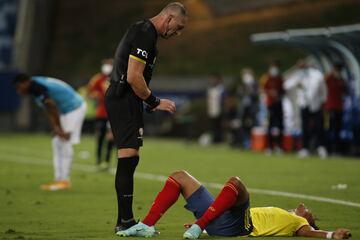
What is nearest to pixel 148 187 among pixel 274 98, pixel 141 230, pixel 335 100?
pixel 141 230

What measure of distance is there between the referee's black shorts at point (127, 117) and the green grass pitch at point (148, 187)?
1.00m

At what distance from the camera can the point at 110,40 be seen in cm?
5791

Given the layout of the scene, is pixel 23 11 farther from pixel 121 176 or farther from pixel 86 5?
pixel 121 176

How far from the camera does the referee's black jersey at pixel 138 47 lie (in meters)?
11.1

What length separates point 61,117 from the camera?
18594 mm

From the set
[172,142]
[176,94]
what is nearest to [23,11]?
[176,94]

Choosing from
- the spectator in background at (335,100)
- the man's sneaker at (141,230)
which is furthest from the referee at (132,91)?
the spectator in background at (335,100)

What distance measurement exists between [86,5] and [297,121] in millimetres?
32589

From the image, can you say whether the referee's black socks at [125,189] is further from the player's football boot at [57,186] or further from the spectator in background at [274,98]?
the spectator in background at [274,98]

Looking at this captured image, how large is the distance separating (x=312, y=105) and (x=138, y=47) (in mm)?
17519

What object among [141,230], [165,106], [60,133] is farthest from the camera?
[60,133]

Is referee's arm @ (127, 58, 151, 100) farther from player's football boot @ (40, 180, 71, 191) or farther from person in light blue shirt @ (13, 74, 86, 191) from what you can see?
player's football boot @ (40, 180, 71, 191)

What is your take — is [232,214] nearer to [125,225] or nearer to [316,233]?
[316,233]

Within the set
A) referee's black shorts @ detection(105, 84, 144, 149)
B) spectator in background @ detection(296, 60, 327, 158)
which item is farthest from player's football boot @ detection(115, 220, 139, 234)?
spectator in background @ detection(296, 60, 327, 158)
